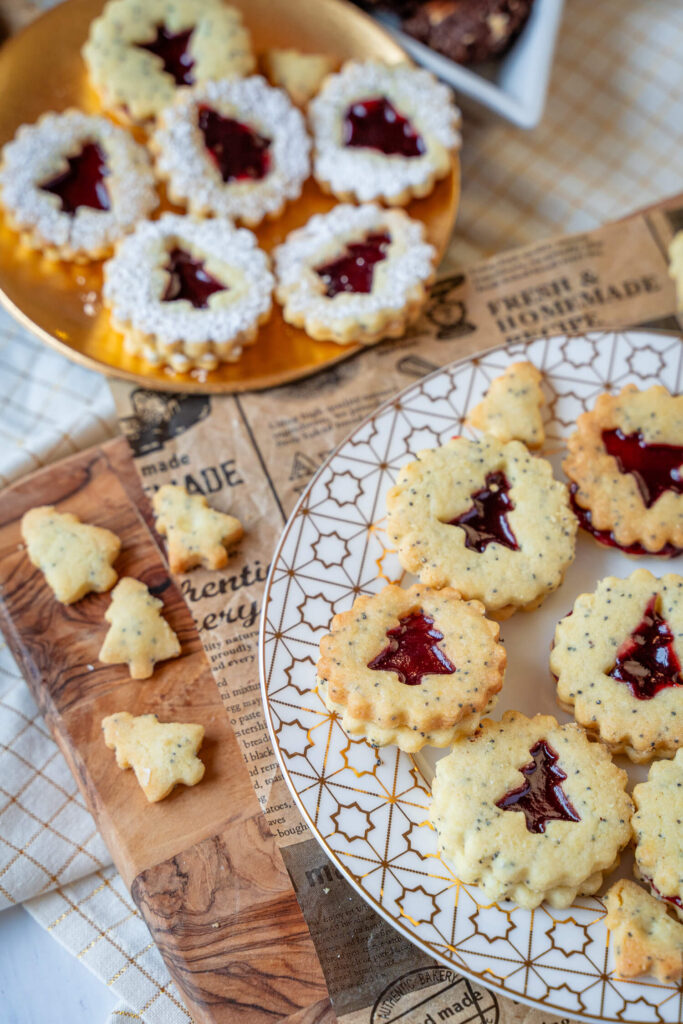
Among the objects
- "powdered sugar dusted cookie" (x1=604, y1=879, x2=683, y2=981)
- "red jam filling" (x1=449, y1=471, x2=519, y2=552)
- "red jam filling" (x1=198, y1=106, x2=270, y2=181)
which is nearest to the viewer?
"powdered sugar dusted cookie" (x1=604, y1=879, x2=683, y2=981)

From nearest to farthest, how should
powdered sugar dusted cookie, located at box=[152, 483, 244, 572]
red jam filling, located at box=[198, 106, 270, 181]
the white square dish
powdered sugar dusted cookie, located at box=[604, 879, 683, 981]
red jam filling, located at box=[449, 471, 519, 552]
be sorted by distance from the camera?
1. powdered sugar dusted cookie, located at box=[604, 879, 683, 981]
2. red jam filling, located at box=[449, 471, 519, 552]
3. powdered sugar dusted cookie, located at box=[152, 483, 244, 572]
4. red jam filling, located at box=[198, 106, 270, 181]
5. the white square dish

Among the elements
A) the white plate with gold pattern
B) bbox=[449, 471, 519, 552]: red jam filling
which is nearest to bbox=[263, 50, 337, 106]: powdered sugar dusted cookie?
the white plate with gold pattern

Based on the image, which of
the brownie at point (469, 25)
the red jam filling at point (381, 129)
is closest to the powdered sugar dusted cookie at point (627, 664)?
the red jam filling at point (381, 129)

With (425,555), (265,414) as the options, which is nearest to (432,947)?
(425,555)

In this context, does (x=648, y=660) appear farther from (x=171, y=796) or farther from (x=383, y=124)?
(x=383, y=124)

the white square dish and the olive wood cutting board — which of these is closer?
the olive wood cutting board

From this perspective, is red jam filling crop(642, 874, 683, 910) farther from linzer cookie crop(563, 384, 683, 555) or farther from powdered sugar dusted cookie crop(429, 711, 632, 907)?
linzer cookie crop(563, 384, 683, 555)

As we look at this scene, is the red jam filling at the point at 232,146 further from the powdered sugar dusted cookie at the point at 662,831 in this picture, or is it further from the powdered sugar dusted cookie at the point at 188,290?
the powdered sugar dusted cookie at the point at 662,831
